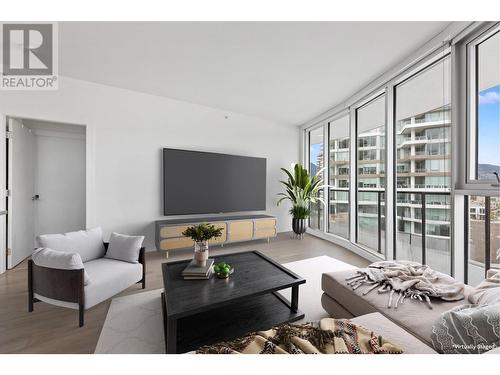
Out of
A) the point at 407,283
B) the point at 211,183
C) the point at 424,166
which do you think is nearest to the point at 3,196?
the point at 211,183

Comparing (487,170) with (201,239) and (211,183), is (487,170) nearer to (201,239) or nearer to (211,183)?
(201,239)

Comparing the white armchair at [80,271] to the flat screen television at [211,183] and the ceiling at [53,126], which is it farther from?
the ceiling at [53,126]

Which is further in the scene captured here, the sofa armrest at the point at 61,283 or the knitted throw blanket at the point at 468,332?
the sofa armrest at the point at 61,283

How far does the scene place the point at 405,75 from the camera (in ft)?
9.07

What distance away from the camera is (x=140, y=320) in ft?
6.06

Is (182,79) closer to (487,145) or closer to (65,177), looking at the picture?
(65,177)

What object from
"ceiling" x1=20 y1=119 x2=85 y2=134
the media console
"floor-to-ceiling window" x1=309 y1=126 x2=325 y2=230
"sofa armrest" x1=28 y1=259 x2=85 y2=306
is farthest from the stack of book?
"floor-to-ceiling window" x1=309 y1=126 x2=325 y2=230

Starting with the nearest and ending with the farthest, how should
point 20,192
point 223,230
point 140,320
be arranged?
1. point 140,320
2. point 20,192
3. point 223,230

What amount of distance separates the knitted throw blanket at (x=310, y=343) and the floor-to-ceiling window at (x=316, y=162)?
13.6 feet

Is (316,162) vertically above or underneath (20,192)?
above

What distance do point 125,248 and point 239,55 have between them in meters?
2.51

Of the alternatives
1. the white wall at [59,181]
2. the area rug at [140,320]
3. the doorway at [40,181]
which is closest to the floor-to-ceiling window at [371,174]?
the area rug at [140,320]

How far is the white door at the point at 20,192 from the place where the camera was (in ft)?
9.46

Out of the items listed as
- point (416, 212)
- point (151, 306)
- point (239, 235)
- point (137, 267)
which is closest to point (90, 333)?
point (151, 306)
